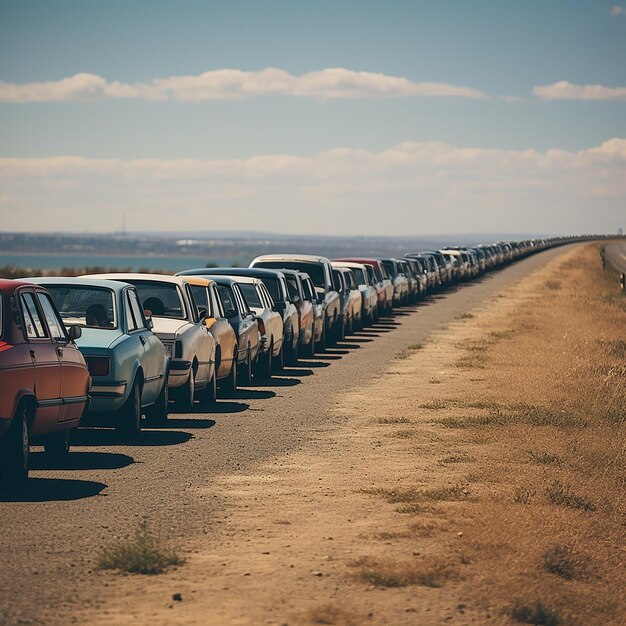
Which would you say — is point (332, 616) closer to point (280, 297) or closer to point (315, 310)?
point (280, 297)

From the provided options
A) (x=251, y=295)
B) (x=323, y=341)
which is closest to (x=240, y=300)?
(x=251, y=295)

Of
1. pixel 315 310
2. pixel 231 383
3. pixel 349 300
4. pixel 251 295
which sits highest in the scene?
pixel 251 295

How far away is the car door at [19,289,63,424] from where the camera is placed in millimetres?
12258

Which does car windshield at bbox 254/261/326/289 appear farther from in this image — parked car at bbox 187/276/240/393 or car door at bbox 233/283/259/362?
parked car at bbox 187/276/240/393

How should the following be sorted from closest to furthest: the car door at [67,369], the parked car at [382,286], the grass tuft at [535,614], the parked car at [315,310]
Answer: the grass tuft at [535,614] → the car door at [67,369] → the parked car at [315,310] → the parked car at [382,286]

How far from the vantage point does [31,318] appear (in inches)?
496

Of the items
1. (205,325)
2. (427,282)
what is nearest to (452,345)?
(205,325)

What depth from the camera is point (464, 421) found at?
17.1m

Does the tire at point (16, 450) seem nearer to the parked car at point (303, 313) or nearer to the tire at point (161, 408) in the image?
the tire at point (161, 408)

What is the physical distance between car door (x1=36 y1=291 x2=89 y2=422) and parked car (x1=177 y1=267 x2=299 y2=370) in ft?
37.1

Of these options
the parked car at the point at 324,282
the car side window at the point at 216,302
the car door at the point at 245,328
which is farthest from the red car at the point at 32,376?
the parked car at the point at 324,282

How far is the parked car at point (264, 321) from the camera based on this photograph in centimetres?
2315

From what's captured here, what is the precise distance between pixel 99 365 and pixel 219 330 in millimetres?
5118

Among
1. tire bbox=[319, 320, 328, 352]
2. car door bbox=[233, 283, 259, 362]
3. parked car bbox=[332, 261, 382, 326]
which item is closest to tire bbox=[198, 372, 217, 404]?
car door bbox=[233, 283, 259, 362]
